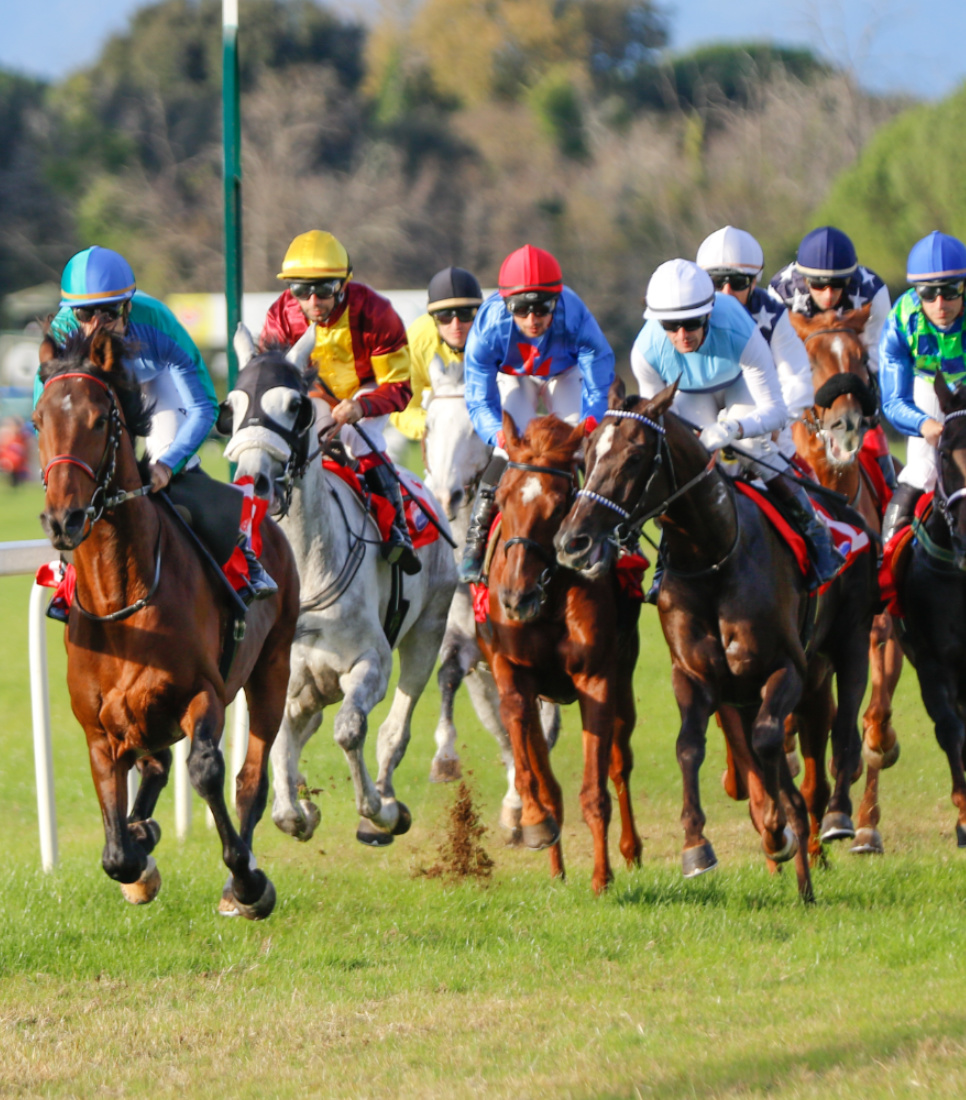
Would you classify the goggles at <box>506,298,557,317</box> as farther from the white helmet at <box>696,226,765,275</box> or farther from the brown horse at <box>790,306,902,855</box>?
the brown horse at <box>790,306,902,855</box>

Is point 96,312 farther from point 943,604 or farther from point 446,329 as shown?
point 943,604

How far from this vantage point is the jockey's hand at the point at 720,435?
19.5ft

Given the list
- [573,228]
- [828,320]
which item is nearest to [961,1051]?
[828,320]

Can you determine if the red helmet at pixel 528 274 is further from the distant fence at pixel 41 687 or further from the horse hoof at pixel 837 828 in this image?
the horse hoof at pixel 837 828

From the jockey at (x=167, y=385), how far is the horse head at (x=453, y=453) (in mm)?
2420

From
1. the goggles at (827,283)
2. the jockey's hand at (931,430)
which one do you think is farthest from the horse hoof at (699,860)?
the goggles at (827,283)

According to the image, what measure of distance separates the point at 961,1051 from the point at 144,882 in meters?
2.67

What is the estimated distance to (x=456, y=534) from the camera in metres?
8.19

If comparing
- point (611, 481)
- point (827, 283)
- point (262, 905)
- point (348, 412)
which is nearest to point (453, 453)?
point (348, 412)

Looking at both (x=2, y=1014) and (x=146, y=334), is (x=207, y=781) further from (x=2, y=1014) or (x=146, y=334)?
(x=146, y=334)

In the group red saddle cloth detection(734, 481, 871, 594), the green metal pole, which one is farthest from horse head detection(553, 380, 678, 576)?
→ the green metal pole

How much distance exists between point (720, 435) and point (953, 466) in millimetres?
979

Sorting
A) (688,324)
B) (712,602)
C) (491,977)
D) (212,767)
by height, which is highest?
(688,324)

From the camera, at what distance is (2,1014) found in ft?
16.4
